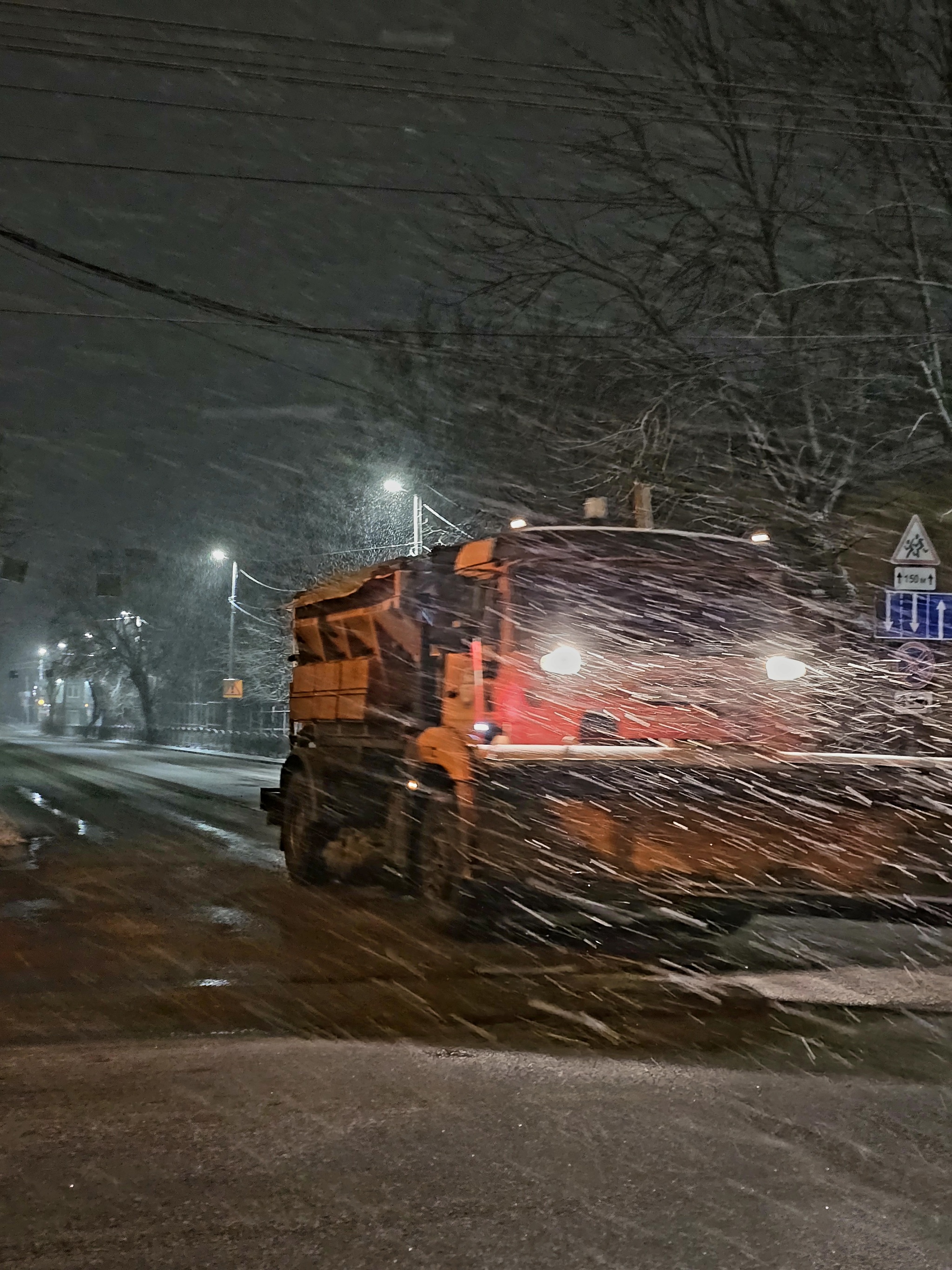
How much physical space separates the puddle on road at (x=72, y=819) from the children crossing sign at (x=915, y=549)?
10778mm

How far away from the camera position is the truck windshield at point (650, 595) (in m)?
9.36

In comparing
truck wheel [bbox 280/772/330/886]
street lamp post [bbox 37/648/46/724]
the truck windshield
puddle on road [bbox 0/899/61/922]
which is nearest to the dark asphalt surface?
the truck windshield

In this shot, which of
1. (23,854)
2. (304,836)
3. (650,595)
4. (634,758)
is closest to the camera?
(634,758)

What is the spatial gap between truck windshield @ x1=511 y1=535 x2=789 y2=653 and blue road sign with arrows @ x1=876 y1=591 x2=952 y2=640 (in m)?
2.44

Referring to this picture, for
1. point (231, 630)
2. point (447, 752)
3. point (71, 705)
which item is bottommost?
point (71, 705)

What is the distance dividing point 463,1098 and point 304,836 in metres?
7.30

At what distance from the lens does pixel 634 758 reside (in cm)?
867

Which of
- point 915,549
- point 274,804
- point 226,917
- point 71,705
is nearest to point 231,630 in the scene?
point 274,804

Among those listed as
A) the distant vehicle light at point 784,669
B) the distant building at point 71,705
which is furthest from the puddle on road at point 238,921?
the distant building at point 71,705

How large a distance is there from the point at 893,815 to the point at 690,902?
4.89 ft

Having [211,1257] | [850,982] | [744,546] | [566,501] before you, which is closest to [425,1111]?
[211,1257]

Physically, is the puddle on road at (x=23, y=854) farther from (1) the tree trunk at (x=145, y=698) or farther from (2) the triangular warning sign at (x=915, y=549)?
(1) the tree trunk at (x=145, y=698)

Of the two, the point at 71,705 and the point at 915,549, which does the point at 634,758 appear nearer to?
the point at 915,549

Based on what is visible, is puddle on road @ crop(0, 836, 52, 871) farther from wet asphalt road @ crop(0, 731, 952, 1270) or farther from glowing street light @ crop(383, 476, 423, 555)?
glowing street light @ crop(383, 476, 423, 555)
